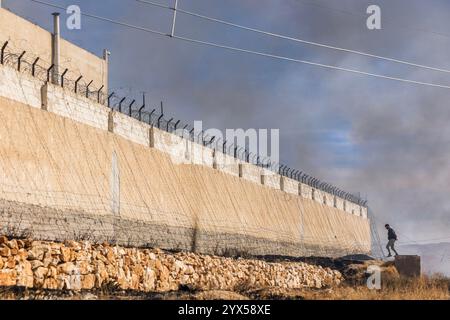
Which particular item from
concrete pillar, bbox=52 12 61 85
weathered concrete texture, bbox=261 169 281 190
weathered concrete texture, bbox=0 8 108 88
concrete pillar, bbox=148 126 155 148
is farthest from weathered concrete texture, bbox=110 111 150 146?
weathered concrete texture, bbox=261 169 281 190

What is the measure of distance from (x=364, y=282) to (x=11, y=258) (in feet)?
62.4

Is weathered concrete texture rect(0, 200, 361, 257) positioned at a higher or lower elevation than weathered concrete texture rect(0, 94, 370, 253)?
lower

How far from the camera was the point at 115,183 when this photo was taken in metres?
24.8

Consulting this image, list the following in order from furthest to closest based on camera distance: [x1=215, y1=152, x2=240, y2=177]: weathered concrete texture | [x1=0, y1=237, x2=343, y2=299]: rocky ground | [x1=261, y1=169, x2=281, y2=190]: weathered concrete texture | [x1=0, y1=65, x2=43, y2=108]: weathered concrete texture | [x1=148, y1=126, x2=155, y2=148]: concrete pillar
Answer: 1. [x1=261, y1=169, x2=281, y2=190]: weathered concrete texture
2. [x1=215, y1=152, x2=240, y2=177]: weathered concrete texture
3. [x1=148, y1=126, x2=155, y2=148]: concrete pillar
4. [x1=0, y1=65, x2=43, y2=108]: weathered concrete texture
5. [x1=0, y1=237, x2=343, y2=299]: rocky ground

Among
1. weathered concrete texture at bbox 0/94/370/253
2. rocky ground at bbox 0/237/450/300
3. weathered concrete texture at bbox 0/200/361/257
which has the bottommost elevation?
rocky ground at bbox 0/237/450/300

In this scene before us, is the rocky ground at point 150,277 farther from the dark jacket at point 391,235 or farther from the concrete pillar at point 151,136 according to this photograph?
the concrete pillar at point 151,136

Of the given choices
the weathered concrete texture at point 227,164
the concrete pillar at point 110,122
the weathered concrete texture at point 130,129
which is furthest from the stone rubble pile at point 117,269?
the weathered concrete texture at point 227,164

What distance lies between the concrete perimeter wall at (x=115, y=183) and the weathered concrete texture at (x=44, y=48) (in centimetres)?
672

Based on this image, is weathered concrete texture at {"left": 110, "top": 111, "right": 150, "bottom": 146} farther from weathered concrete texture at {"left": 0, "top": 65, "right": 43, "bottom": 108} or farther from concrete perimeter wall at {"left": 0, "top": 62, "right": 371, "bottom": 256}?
weathered concrete texture at {"left": 0, "top": 65, "right": 43, "bottom": 108}

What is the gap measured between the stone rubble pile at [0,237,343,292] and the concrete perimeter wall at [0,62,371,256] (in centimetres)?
198

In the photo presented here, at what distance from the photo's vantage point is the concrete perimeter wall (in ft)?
64.6

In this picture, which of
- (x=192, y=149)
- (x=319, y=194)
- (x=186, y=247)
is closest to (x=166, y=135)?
(x=192, y=149)

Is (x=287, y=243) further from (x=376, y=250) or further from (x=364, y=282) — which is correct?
(x=376, y=250)
